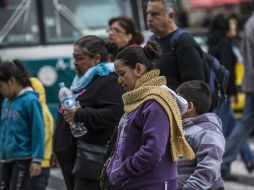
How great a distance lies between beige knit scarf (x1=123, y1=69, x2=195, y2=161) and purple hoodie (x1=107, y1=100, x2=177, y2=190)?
0.03m

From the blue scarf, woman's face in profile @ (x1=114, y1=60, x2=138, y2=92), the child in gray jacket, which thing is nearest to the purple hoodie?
woman's face in profile @ (x1=114, y1=60, x2=138, y2=92)

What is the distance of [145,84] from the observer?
13.8 feet

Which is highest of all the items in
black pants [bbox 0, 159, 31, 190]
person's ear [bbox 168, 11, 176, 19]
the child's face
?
person's ear [bbox 168, 11, 176, 19]

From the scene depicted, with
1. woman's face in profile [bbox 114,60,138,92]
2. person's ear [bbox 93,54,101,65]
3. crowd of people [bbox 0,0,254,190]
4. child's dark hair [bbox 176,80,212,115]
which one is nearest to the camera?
crowd of people [bbox 0,0,254,190]

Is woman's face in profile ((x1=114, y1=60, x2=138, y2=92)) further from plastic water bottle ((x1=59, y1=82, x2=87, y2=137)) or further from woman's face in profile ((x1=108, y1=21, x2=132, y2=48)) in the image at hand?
woman's face in profile ((x1=108, y1=21, x2=132, y2=48))

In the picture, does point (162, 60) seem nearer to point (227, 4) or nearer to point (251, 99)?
point (251, 99)

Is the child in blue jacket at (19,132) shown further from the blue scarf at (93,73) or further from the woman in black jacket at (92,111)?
the blue scarf at (93,73)

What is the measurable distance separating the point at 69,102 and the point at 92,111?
0.55 feet

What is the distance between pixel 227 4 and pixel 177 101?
1988 centimetres

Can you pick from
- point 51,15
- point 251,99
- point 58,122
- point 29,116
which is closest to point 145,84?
point 58,122

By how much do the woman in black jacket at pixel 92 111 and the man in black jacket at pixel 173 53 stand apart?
1.81 feet

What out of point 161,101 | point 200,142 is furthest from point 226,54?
point 161,101

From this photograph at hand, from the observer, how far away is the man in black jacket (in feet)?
19.0

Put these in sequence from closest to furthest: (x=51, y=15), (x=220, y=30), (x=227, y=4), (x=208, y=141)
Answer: (x=208, y=141)
(x=220, y=30)
(x=51, y=15)
(x=227, y=4)
